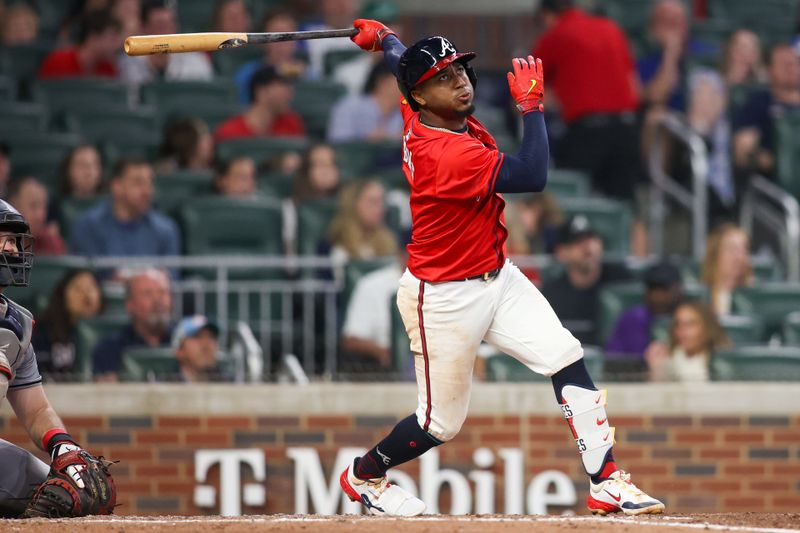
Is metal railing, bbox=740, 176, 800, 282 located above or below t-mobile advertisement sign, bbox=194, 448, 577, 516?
above

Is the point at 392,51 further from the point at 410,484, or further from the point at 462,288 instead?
the point at 410,484

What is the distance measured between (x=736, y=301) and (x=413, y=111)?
13.2ft

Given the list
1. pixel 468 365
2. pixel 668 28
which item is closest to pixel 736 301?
pixel 668 28

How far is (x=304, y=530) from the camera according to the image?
→ 508 centimetres

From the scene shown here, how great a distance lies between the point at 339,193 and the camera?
965 cm

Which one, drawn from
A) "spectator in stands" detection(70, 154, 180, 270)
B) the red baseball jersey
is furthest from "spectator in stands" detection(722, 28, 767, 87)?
the red baseball jersey

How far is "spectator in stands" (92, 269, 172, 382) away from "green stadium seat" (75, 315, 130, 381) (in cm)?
3

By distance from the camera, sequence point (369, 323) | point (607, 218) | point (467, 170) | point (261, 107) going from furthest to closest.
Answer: point (261, 107) → point (607, 218) → point (369, 323) → point (467, 170)

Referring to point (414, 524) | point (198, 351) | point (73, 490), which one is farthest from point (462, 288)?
point (198, 351)

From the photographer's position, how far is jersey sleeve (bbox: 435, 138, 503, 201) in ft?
17.3

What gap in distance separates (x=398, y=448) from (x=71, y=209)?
438 cm

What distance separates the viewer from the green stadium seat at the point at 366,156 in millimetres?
10180

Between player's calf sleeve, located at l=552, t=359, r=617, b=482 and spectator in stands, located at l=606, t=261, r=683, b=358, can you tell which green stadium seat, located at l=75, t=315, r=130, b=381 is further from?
player's calf sleeve, located at l=552, t=359, r=617, b=482

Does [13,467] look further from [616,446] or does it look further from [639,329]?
[639,329]
